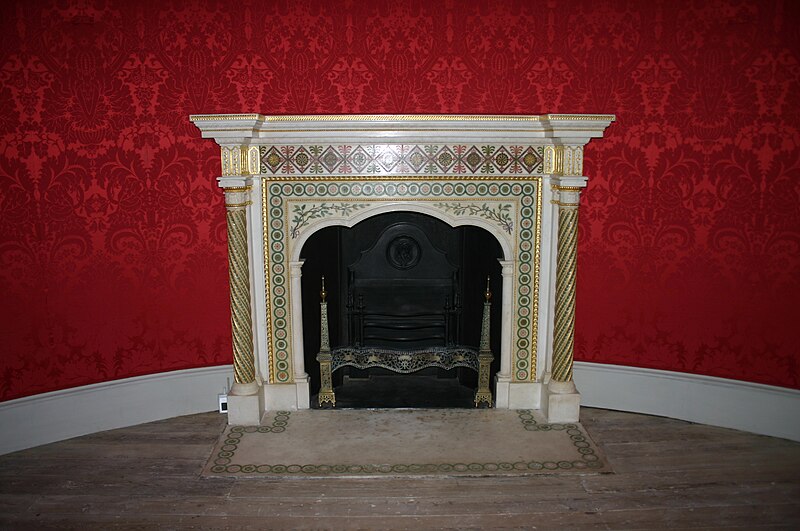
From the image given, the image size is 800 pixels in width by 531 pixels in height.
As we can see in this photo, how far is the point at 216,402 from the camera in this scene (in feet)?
19.5

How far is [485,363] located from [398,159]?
200cm

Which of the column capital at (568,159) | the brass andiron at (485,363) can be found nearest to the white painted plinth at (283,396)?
the brass andiron at (485,363)

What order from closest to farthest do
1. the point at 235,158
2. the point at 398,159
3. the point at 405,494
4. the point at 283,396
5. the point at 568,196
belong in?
the point at 405,494
the point at 235,158
the point at 568,196
the point at 398,159
the point at 283,396

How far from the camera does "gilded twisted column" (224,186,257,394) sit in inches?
209

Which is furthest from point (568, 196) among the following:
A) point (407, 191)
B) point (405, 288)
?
point (405, 288)

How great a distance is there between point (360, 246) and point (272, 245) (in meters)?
1.15

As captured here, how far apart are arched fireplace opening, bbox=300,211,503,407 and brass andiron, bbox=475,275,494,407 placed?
0.24 metres

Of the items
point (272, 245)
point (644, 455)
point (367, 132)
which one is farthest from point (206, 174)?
point (644, 455)

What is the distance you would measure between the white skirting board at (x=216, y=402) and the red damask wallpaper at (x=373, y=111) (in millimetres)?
149

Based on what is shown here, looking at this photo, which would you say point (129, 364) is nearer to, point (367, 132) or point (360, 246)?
point (360, 246)

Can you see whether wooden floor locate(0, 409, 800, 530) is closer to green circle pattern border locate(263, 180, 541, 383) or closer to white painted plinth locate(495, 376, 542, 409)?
white painted plinth locate(495, 376, 542, 409)

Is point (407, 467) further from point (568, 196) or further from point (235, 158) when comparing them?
point (235, 158)

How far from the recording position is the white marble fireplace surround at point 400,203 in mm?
5250

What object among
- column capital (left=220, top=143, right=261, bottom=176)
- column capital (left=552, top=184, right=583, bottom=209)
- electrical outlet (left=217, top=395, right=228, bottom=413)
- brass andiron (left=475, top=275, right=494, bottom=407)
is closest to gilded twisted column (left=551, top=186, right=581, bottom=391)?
column capital (left=552, top=184, right=583, bottom=209)
